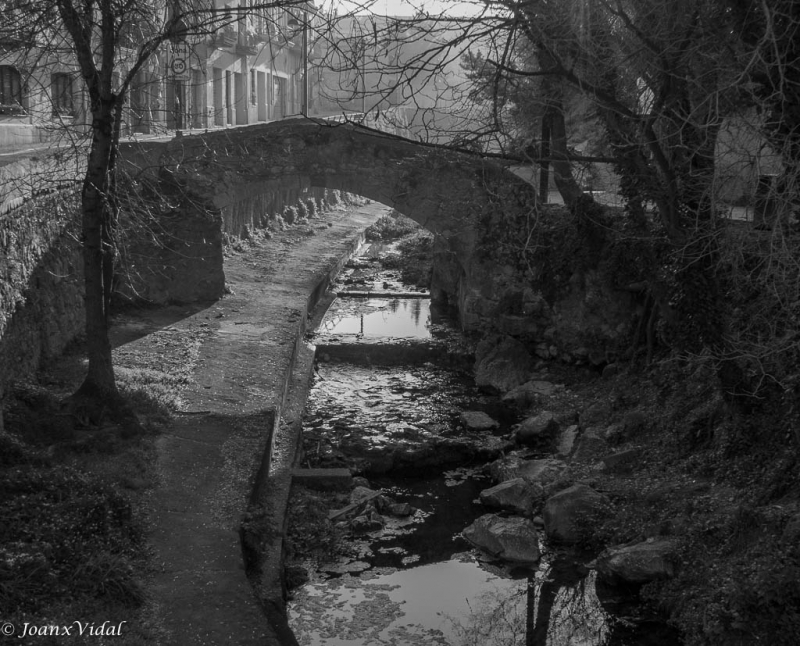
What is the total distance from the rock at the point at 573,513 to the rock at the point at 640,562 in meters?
0.61

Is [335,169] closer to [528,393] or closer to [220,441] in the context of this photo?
[528,393]

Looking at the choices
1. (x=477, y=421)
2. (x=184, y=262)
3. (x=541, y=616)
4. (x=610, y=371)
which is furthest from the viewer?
(x=184, y=262)

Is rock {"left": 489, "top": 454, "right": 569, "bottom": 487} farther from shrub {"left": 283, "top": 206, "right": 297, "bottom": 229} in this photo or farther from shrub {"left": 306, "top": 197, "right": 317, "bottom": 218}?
shrub {"left": 306, "top": 197, "right": 317, "bottom": 218}

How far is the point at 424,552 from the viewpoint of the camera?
7891 millimetres

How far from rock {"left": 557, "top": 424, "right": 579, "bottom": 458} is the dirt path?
315 cm

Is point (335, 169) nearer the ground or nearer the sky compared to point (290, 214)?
nearer the sky

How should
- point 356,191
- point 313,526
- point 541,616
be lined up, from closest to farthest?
point 541,616 → point 313,526 → point 356,191

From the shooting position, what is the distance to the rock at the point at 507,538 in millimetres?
7734

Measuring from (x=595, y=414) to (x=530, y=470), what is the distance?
5.39 ft

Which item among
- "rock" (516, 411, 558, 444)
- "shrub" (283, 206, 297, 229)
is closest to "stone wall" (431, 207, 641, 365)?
"rock" (516, 411, 558, 444)

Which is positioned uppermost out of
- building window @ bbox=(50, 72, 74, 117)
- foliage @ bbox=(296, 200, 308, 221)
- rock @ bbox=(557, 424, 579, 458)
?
building window @ bbox=(50, 72, 74, 117)

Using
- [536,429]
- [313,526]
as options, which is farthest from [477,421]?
[313,526]

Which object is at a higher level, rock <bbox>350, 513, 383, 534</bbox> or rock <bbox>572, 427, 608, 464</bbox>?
rock <bbox>572, 427, 608, 464</bbox>

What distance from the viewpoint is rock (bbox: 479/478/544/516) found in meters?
8.66
